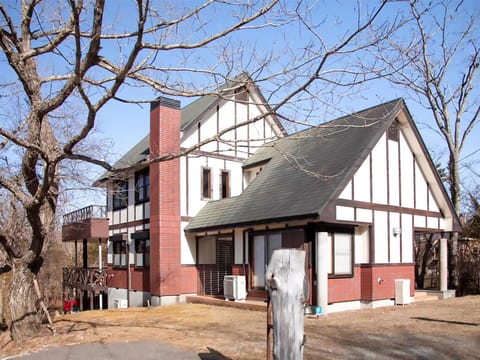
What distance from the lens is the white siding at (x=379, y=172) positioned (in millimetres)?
17234

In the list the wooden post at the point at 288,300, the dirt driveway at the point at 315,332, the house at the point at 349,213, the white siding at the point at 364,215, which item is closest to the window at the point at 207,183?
the house at the point at 349,213

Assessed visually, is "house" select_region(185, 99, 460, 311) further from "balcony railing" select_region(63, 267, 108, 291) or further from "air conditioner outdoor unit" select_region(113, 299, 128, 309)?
"balcony railing" select_region(63, 267, 108, 291)

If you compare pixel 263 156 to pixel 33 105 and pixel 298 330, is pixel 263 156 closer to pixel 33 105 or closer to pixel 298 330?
pixel 33 105

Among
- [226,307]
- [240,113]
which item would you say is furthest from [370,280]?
[240,113]

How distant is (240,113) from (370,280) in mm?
10005

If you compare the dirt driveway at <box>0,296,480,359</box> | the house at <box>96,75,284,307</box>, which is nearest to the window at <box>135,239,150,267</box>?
the house at <box>96,75,284,307</box>

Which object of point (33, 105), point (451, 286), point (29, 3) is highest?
point (29, 3)

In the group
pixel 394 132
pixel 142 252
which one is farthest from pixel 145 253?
pixel 394 132

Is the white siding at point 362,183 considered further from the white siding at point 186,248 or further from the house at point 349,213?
the white siding at point 186,248

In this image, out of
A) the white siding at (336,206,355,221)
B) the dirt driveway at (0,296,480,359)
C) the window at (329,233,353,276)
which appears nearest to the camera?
the dirt driveway at (0,296,480,359)

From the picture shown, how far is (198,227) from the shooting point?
20.2 metres

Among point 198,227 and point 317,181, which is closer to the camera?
point 317,181

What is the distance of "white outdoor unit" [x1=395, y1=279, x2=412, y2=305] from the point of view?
56.9 feet

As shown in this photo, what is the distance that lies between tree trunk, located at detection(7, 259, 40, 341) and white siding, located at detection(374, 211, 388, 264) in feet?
34.7
